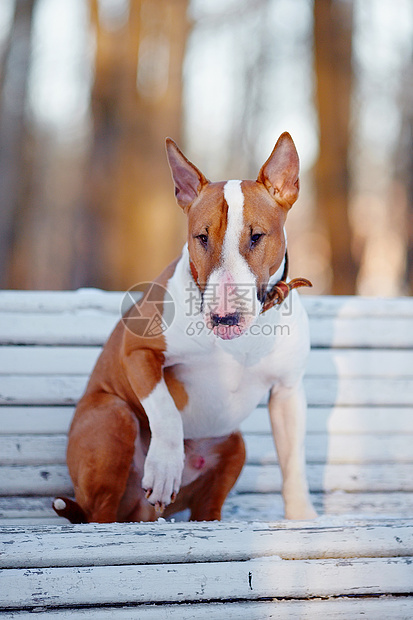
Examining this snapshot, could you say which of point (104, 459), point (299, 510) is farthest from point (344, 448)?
point (104, 459)

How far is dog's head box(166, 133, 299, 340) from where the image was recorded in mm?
1696

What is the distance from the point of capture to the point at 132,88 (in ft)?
21.7

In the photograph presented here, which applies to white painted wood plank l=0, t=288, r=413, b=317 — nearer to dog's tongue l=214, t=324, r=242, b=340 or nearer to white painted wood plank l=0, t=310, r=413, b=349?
white painted wood plank l=0, t=310, r=413, b=349

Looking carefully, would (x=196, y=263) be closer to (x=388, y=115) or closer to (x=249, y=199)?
(x=249, y=199)

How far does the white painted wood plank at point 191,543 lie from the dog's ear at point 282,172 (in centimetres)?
101

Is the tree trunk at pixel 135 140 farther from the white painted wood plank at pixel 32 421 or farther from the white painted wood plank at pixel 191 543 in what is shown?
the white painted wood plank at pixel 191 543

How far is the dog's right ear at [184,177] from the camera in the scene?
206cm

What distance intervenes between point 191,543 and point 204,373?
68cm

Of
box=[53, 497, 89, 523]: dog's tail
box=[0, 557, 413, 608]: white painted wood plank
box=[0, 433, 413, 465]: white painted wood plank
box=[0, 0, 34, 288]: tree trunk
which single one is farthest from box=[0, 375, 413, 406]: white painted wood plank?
box=[0, 0, 34, 288]: tree trunk

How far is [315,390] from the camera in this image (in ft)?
8.92

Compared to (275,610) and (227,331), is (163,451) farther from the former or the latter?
(275,610)

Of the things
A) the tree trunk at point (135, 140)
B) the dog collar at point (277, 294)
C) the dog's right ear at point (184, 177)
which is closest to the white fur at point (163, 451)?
the dog collar at point (277, 294)

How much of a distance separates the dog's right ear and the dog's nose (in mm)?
562

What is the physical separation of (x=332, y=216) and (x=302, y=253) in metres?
11.1
